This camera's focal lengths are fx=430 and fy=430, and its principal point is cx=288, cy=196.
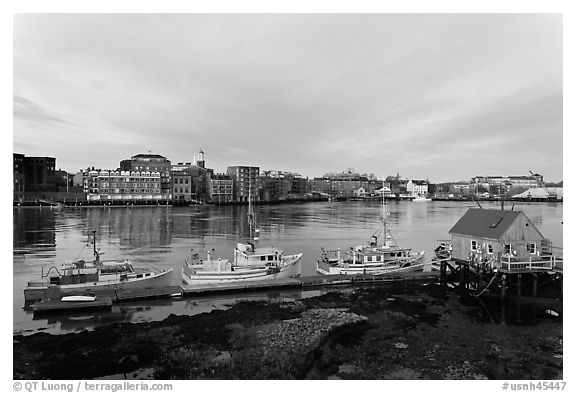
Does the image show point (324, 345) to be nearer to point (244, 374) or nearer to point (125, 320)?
point (244, 374)

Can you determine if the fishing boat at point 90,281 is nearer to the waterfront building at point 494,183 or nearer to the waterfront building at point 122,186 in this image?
the waterfront building at point 122,186

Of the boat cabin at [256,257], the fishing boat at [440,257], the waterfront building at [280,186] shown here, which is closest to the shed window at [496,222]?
the fishing boat at [440,257]

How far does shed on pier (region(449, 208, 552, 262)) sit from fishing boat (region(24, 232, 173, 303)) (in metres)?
14.4

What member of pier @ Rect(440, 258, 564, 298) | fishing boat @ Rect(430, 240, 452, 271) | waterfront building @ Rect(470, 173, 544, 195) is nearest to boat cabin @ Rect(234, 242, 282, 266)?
fishing boat @ Rect(430, 240, 452, 271)

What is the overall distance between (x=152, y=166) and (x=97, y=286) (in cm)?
9589

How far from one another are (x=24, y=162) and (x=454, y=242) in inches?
3517

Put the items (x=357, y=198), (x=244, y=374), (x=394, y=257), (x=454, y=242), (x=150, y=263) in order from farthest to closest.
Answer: (x=357, y=198) < (x=150, y=263) < (x=394, y=257) < (x=454, y=242) < (x=244, y=374)

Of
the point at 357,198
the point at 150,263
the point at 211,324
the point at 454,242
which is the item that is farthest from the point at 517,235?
the point at 357,198

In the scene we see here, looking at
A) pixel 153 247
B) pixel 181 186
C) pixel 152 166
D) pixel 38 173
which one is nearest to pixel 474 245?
pixel 153 247

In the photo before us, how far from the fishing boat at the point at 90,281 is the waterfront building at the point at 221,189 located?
312ft

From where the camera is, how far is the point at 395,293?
18.6 metres

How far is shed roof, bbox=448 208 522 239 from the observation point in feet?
61.6

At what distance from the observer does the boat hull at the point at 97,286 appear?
16922 mm

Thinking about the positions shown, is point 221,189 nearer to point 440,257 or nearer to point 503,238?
point 440,257
